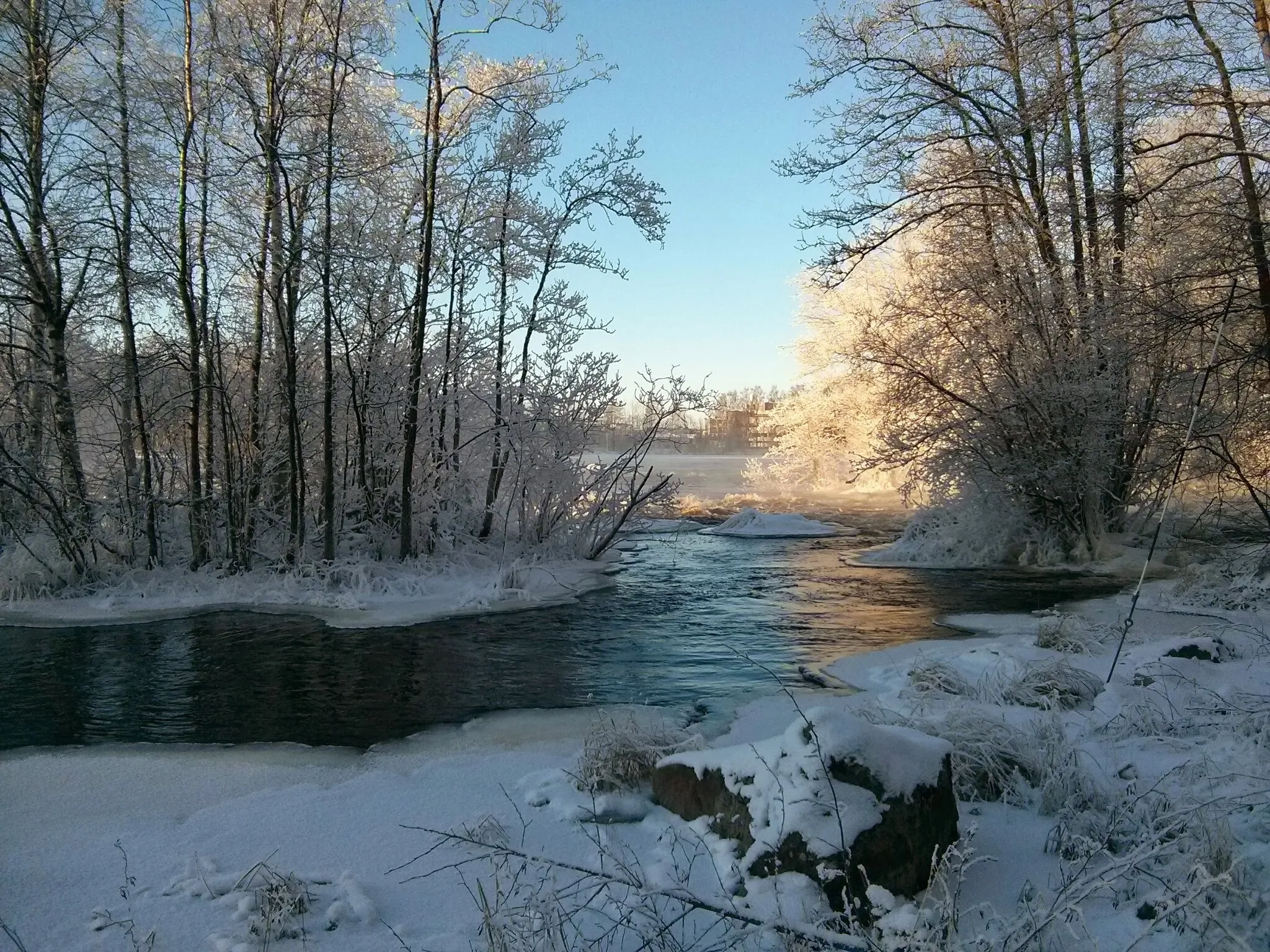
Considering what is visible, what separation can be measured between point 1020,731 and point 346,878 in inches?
135

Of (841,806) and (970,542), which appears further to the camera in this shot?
(970,542)

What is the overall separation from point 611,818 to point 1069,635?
541 cm

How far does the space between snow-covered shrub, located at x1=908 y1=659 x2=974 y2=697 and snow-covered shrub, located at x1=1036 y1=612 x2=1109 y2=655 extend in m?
1.61

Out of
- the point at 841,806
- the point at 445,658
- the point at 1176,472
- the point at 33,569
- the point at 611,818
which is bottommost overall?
the point at 445,658

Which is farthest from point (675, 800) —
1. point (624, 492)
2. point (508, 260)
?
point (508, 260)

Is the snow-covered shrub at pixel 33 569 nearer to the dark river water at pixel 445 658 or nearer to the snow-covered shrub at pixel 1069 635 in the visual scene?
the dark river water at pixel 445 658

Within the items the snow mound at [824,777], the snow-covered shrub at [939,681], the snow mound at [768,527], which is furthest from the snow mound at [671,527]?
A: the snow mound at [824,777]

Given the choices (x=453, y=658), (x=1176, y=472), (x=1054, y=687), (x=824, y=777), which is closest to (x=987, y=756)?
(x=824, y=777)

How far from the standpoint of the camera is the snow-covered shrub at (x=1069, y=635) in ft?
25.0

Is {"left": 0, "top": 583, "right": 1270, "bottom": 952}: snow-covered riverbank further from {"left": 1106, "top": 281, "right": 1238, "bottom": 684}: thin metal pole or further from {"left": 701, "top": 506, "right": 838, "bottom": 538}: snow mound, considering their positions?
{"left": 701, "top": 506, "right": 838, "bottom": 538}: snow mound

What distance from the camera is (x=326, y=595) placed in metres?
11.7

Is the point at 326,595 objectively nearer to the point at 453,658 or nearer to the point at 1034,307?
the point at 453,658

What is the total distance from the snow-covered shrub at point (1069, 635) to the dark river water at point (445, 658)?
144 centimetres

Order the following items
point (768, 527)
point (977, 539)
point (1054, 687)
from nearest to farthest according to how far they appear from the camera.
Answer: point (1054, 687) < point (977, 539) < point (768, 527)
